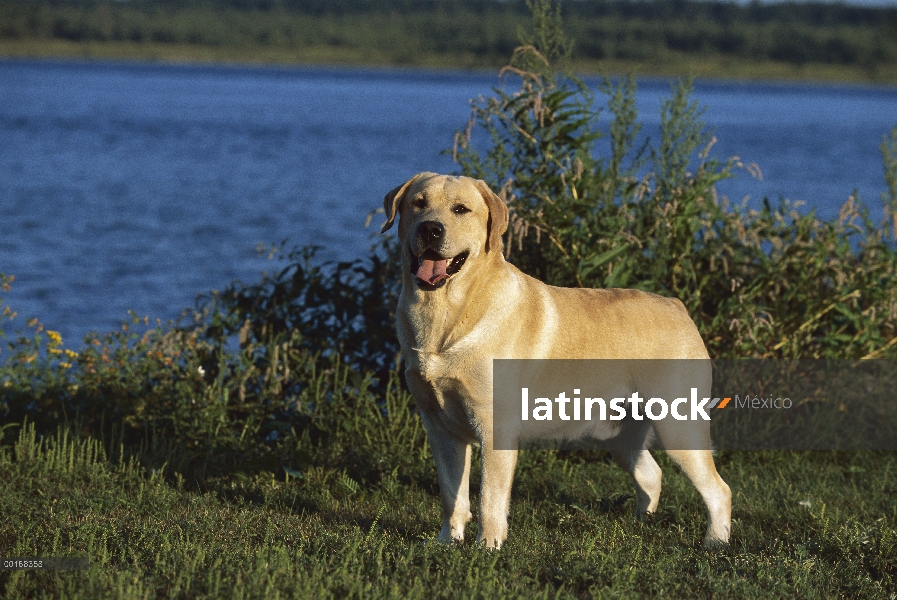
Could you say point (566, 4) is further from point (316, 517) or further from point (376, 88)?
point (376, 88)

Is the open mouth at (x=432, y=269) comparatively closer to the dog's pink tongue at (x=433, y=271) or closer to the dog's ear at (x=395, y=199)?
the dog's pink tongue at (x=433, y=271)

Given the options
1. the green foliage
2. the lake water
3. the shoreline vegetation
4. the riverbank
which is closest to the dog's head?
the green foliage

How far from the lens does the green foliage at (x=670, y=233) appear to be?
7414mm

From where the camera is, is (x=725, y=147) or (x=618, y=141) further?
(x=725, y=147)

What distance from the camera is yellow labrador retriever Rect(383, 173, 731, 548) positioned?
505cm

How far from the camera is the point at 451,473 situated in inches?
213

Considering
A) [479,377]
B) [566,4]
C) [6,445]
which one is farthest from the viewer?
[566,4]

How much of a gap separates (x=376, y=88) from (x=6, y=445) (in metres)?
76.9

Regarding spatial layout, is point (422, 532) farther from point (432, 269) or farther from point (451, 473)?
point (432, 269)

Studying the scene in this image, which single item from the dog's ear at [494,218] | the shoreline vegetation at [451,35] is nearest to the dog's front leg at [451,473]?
the dog's ear at [494,218]

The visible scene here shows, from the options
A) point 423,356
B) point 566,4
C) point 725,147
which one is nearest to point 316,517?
point 423,356

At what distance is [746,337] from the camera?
7.66 m

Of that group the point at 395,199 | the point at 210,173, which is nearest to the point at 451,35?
the point at 210,173

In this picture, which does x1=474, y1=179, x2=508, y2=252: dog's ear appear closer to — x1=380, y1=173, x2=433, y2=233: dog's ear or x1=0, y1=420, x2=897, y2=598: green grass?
x1=380, y1=173, x2=433, y2=233: dog's ear
